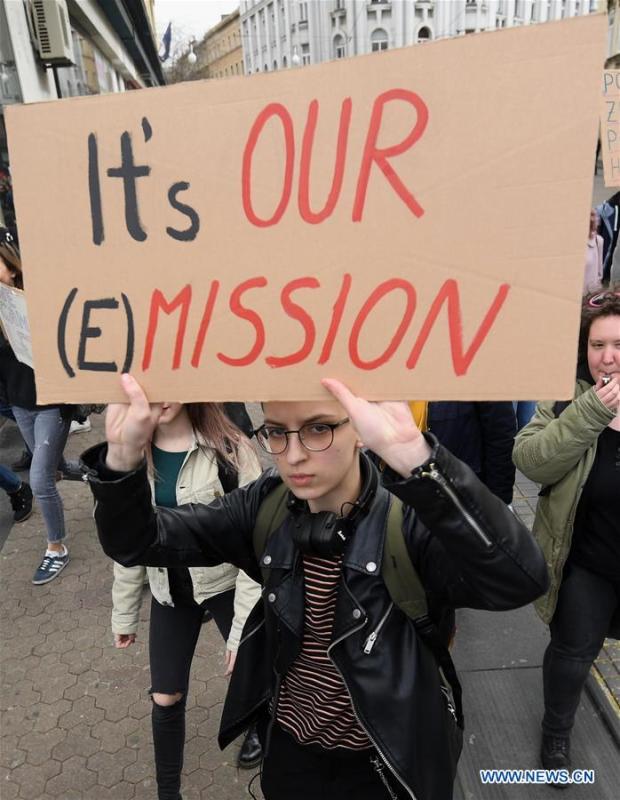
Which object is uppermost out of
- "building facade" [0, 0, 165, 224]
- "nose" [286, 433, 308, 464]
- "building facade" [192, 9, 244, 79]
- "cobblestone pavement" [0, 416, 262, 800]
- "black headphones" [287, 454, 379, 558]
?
"building facade" [192, 9, 244, 79]

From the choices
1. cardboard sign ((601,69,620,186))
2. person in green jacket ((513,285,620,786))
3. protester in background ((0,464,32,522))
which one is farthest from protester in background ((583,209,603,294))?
protester in background ((0,464,32,522))

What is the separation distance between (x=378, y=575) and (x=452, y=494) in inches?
15.1

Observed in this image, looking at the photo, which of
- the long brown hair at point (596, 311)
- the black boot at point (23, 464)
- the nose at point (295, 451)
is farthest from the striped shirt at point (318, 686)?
the black boot at point (23, 464)

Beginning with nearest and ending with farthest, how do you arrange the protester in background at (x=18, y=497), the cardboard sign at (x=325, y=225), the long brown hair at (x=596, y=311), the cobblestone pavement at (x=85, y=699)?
1. the cardboard sign at (x=325, y=225)
2. the long brown hair at (x=596, y=311)
3. the cobblestone pavement at (x=85, y=699)
4. the protester in background at (x=18, y=497)

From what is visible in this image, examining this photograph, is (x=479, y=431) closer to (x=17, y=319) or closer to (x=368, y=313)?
(x=368, y=313)

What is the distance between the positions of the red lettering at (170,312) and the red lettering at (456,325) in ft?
1.51

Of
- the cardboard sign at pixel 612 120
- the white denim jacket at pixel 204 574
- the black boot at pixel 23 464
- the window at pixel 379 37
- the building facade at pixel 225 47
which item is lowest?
the black boot at pixel 23 464

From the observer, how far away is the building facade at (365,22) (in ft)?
197

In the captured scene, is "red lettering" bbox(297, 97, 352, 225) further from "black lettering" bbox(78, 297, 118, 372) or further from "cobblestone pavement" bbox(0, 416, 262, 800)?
"cobblestone pavement" bbox(0, 416, 262, 800)

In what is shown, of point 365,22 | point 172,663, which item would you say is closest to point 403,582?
point 172,663

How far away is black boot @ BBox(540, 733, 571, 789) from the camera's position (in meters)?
2.46

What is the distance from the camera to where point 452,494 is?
108cm

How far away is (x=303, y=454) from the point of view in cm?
135

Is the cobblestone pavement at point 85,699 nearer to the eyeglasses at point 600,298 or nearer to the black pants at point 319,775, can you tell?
the black pants at point 319,775
